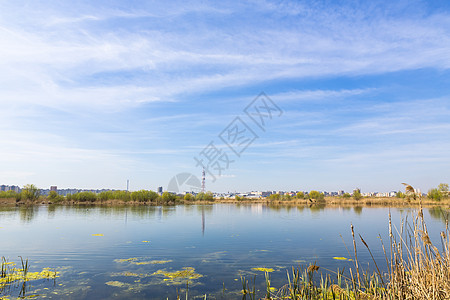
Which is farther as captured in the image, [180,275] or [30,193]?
[30,193]

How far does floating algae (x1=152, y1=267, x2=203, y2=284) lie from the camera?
34.9ft

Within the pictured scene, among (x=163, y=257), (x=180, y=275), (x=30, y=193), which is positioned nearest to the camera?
(x=180, y=275)

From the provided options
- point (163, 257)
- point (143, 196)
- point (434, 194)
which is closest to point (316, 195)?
point (434, 194)

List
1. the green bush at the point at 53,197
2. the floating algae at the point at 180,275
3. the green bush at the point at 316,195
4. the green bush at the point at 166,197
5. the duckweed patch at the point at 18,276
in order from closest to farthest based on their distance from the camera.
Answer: the duckweed patch at the point at 18,276
the floating algae at the point at 180,275
the green bush at the point at 53,197
the green bush at the point at 166,197
the green bush at the point at 316,195

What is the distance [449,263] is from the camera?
5262 mm

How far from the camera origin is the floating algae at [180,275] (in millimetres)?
10624

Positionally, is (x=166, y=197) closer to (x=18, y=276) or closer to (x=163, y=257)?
(x=163, y=257)

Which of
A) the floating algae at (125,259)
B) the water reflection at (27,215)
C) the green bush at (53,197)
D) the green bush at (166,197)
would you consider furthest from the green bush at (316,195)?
the floating algae at (125,259)

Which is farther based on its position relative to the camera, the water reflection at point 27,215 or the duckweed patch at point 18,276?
the water reflection at point 27,215

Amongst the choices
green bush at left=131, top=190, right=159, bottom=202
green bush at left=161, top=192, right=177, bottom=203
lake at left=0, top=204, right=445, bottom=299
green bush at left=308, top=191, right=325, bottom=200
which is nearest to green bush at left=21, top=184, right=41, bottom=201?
green bush at left=131, top=190, right=159, bottom=202

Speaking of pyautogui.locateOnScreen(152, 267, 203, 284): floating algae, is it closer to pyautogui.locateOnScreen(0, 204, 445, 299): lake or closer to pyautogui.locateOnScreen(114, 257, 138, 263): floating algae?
pyautogui.locateOnScreen(0, 204, 445, 299): lake

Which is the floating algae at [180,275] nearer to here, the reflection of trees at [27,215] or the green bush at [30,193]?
the reflection of trees at [27,215]

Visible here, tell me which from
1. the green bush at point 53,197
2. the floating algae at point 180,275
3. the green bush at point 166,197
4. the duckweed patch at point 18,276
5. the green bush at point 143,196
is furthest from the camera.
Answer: the green bush at point 166,197

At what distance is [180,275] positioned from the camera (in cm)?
1112
